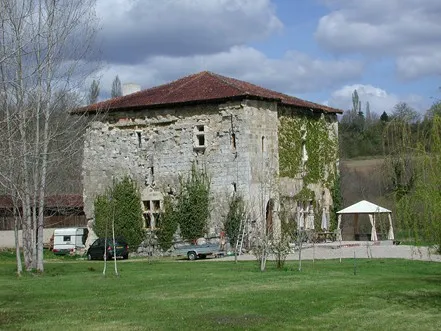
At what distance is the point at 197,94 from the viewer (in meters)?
39.0

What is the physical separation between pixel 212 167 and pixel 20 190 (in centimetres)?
1321

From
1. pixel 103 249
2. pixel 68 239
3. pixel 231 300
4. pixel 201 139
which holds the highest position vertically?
pixel 201 139

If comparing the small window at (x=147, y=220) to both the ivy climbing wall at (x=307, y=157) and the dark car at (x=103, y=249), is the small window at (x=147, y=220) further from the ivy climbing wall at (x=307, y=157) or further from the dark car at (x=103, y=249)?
the ivy climbing wall at (x=307, y=157)

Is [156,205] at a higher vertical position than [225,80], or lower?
lower

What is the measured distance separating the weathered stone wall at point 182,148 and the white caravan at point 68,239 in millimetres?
3644

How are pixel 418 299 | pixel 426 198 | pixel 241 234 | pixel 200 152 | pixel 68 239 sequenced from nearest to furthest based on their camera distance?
pixel 426 198 < pixel 418 299 < pixel 241 234 < pixel 200 152 < pixel 68 239

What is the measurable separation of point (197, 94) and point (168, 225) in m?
6.78

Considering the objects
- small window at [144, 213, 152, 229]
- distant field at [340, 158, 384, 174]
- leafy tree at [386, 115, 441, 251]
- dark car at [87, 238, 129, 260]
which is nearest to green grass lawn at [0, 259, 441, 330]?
leafy tree at [386, 115, 441, 251]

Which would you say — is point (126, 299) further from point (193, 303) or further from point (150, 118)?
point (150, 118)

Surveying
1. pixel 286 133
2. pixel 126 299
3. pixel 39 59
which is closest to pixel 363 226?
pixel 286 133

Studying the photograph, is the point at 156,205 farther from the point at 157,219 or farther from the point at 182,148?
the point at 182,148

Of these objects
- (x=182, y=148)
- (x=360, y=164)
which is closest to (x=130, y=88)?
(x=182, y=148)

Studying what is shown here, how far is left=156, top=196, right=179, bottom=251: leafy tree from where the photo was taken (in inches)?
1542

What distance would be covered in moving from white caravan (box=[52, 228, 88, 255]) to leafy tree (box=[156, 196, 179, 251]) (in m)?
7.47
